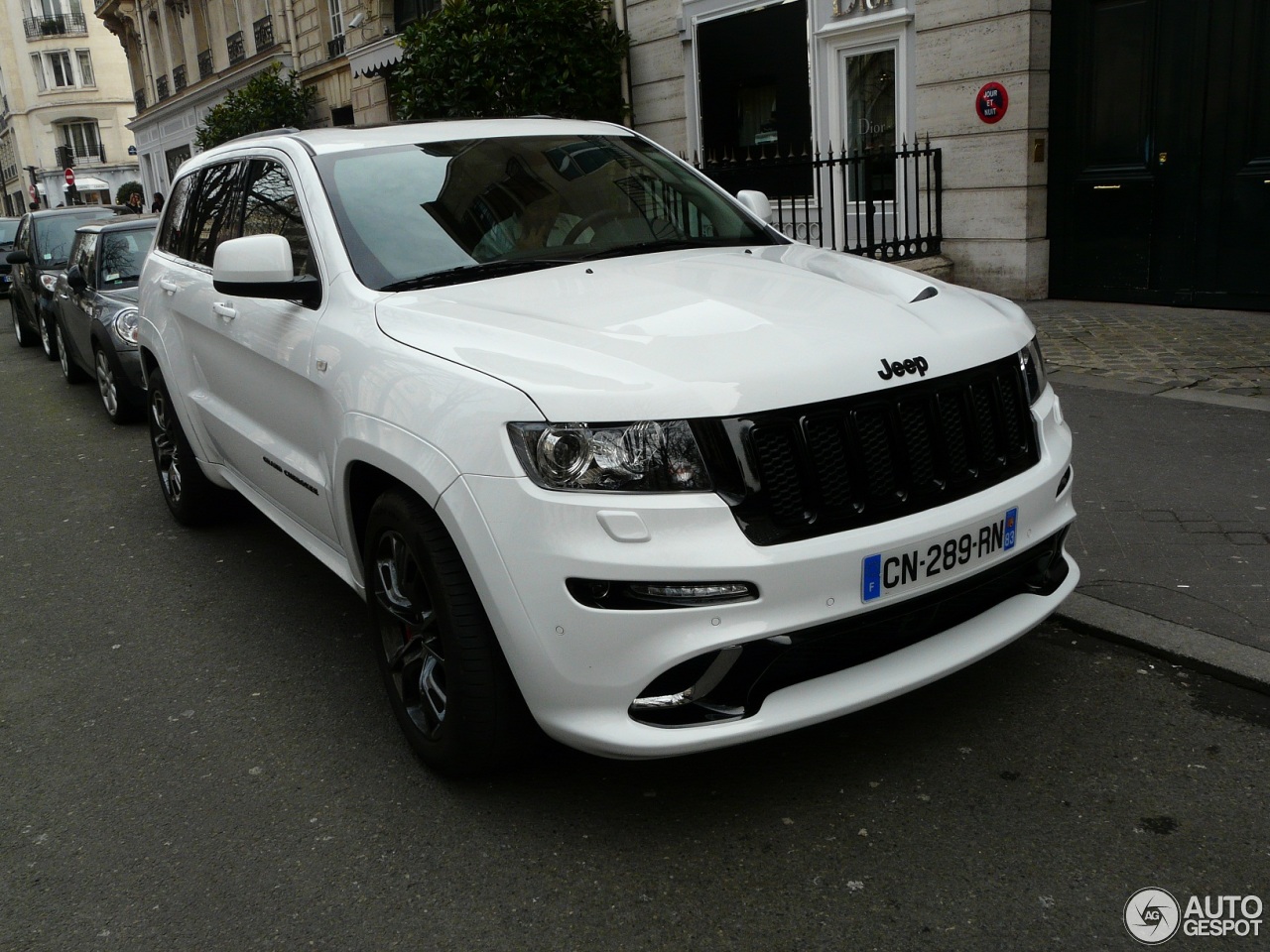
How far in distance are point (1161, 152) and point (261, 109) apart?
828 inches

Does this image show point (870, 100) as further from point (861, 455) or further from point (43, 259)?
point (861, 455)

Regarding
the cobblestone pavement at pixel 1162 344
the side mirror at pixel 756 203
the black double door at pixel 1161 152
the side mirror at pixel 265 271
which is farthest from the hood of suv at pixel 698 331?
the black double door at pixel 1161 152

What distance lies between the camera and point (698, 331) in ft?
10.2

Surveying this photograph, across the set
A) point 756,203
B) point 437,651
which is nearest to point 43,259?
point 756,203

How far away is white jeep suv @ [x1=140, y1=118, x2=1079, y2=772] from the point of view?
278 centimetres

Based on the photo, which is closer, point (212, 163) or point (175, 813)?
point (175, 813)

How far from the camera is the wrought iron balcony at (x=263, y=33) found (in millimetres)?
29594

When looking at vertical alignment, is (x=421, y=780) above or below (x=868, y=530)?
below

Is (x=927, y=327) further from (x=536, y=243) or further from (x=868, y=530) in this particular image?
(x=536, y=243)

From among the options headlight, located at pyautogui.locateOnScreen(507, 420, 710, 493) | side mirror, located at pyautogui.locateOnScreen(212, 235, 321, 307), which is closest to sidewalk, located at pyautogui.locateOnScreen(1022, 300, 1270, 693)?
headlight, located at pyautogui.locateOnScreen(507, 420, 710, 493)

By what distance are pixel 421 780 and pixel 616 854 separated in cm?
70

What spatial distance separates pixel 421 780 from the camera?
3439 mm

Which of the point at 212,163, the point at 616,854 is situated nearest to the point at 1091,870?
the point at 616,854

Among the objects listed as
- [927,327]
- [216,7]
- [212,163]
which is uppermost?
[216,7]
